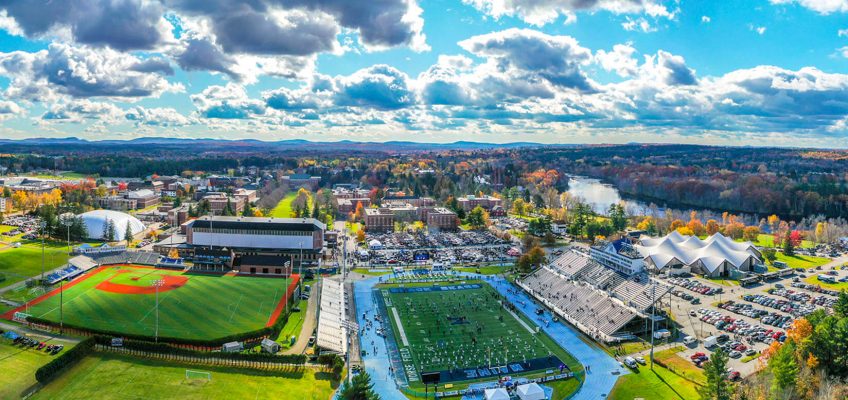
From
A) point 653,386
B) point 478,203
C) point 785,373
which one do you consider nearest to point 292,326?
point 653,386

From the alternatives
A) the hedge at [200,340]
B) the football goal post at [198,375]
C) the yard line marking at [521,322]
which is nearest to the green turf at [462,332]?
the yard line marking at [521,322]

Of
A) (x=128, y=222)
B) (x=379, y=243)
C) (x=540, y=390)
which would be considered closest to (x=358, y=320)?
(x=540, y=390)

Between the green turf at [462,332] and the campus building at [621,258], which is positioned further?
the campus building at [621,258]

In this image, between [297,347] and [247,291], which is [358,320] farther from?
[247,291]

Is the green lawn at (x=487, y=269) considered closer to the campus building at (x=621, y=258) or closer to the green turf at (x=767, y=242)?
the campus building at (x=621, y=258)

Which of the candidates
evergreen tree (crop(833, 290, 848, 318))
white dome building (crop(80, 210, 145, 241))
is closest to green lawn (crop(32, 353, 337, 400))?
evergreen tree (crop(833, 290, 848, 318))

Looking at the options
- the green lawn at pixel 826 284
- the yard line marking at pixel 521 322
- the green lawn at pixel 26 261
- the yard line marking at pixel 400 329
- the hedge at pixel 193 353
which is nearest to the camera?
the hedge at pixel 193 353

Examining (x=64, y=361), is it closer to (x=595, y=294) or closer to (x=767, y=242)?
(x=595, y=294)

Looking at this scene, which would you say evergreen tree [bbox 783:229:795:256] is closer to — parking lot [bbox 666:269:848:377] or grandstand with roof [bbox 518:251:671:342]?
parking lot [bbox 666:269:848:377]
